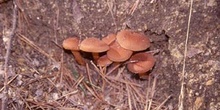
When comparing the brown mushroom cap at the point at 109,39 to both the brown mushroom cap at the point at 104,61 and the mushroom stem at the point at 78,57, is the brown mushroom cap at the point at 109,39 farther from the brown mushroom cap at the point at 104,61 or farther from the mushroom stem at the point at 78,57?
the mushroom stem at the point at 78,57

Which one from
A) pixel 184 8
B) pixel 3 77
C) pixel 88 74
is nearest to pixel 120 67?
pixel 88 74

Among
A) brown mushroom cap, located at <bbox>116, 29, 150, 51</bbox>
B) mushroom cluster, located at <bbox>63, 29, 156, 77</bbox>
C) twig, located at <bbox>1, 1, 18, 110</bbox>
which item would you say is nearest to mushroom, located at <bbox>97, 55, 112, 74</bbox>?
mushroom cluster, located at <bbox>63, 29, 156, 77</bbox>

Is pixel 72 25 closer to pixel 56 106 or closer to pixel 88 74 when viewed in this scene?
pixel 88 74

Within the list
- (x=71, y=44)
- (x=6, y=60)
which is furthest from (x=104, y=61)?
(x=6, y=60)

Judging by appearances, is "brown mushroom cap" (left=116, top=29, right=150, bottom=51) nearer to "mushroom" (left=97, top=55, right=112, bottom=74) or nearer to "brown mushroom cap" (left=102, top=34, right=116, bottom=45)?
"brown mushroom cap" (left=102, top=34, right=116, bottom=45)

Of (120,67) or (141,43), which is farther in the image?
(120,67)
